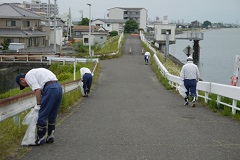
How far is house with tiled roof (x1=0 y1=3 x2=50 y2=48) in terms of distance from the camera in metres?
49.8

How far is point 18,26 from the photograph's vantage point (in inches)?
2030

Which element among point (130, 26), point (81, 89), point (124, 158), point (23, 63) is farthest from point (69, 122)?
point (130, 26)

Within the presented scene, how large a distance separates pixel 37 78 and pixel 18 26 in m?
47.4

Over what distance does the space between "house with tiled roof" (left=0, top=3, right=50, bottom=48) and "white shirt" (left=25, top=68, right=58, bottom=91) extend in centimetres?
4463

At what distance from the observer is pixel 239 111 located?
10.9 meters

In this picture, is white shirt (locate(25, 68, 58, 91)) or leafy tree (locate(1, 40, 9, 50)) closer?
white shirt (locate(25, 68, 58, 91))

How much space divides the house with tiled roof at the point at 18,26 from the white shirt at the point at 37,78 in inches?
1757

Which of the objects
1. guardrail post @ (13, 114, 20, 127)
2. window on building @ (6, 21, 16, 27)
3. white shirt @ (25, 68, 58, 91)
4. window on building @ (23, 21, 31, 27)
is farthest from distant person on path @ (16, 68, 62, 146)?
window on building @ (23, 21, 31, 27)

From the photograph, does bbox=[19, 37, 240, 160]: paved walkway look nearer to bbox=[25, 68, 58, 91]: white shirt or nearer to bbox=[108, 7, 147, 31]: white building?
bbox=[25, 68, 58, 91]: white shirt

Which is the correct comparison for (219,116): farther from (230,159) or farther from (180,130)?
(230,159)

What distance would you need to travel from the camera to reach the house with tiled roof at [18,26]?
1960 inches

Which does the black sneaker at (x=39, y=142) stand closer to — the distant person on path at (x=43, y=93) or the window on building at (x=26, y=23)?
the distant person on path at (x=43, y=93)

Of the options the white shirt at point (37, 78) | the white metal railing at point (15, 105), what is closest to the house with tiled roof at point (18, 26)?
the white metal railing at point (15, 105)

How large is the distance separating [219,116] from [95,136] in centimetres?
490
